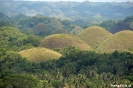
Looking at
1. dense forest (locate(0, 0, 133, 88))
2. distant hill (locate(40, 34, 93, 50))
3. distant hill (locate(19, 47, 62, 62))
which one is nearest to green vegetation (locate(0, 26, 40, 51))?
dense forest (locate(0, 0, 133, 88))

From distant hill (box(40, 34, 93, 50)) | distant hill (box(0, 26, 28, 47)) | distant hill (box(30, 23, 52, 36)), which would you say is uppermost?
distant hill (box(40, 34, 93, 50))

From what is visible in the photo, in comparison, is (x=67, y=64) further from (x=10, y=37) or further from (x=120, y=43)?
(x=10, y=37)

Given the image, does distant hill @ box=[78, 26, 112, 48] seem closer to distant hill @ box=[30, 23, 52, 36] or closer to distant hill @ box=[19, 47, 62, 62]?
distant hill @ box=[30, 23, 52, 36]

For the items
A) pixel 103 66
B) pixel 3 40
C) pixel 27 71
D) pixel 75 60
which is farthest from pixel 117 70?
pixel 3 40

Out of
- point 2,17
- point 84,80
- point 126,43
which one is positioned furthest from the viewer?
point 2,17

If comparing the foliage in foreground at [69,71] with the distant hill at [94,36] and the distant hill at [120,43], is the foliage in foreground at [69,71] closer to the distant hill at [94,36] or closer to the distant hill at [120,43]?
the distant hill at [120,43]

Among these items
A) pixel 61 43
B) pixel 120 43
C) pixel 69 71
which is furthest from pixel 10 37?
pixel 69 71

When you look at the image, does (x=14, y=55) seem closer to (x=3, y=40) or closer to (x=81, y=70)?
(x=81, y=70)

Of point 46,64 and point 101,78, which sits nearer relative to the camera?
point 101,78
